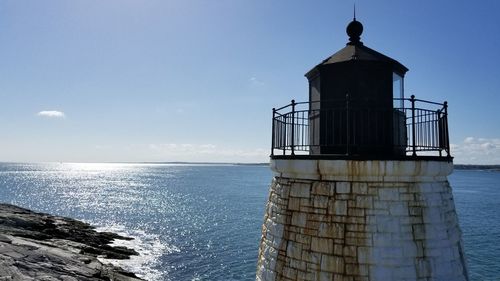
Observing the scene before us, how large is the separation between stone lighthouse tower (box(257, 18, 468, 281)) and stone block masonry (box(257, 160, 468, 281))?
0.6 inches

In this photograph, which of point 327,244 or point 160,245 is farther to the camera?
point 160,245

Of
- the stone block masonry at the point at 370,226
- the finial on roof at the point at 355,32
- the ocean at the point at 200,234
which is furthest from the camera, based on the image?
the ocean at the point at 200,234

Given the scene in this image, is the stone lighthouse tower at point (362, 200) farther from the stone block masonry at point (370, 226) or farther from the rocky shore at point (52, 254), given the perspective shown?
the rocky shore at point (52, 254)

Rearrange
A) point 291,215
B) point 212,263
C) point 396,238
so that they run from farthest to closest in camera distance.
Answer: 1. point 212,263
2. point 291,215
3. point 396,238

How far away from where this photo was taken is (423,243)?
17.9ft

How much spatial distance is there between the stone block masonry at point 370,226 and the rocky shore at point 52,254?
13.1 m

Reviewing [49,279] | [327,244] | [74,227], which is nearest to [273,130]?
[327,244]

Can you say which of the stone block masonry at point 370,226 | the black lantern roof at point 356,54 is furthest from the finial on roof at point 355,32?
the stone block masonry at point 370,226

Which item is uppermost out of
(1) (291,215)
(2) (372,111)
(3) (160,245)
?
(2) (372,111)

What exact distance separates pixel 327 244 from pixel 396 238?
101 cm

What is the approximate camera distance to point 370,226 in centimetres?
538

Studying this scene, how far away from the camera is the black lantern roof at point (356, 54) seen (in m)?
6.44

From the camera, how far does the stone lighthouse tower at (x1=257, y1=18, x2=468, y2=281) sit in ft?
17.6

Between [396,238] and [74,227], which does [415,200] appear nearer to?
[396,238]
